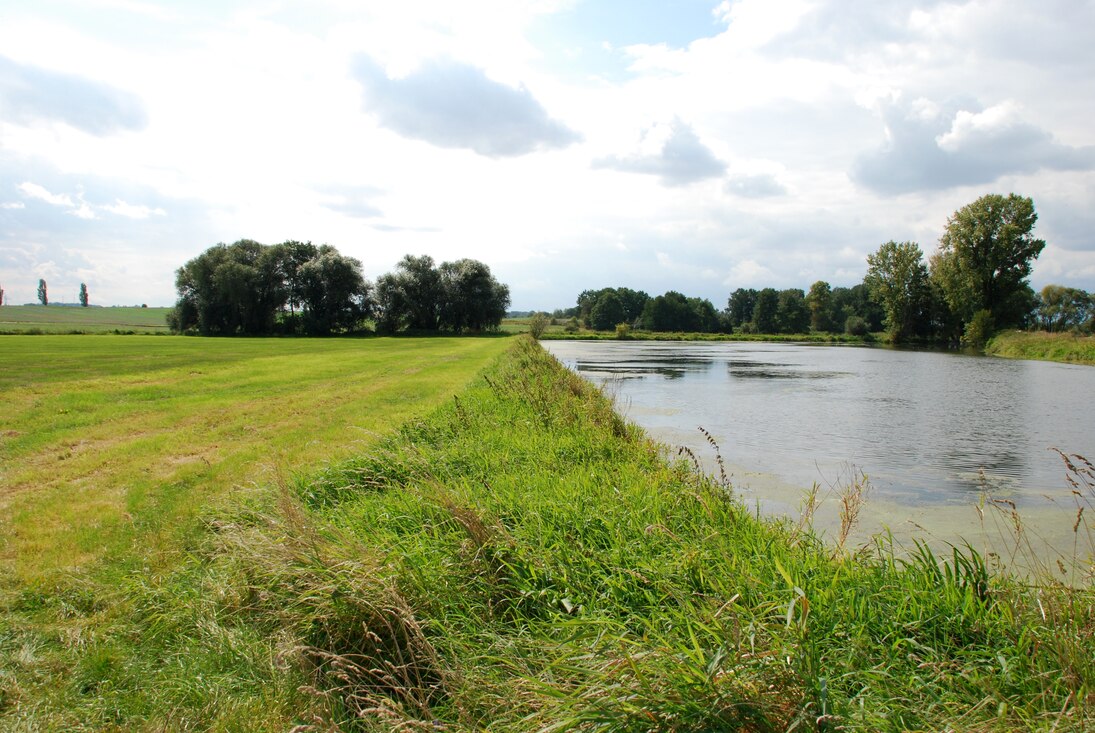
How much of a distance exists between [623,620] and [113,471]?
7.11 m

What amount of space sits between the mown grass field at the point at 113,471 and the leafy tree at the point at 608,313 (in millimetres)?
125117

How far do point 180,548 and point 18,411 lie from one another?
9156mm

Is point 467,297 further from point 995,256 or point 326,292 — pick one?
point 995,256

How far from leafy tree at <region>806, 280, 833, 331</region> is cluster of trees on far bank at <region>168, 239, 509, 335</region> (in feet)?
224

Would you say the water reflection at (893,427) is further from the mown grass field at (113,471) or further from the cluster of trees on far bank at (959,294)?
the cluster of trees on far bank at (959,294)

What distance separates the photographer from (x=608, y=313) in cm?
14250

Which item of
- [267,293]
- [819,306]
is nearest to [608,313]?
[819,306]

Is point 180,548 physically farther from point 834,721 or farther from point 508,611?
point 834,721

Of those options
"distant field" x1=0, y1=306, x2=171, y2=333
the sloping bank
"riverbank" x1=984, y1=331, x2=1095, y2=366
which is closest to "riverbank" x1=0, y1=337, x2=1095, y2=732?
the sloping bank

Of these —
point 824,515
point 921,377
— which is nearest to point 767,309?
point 921,377

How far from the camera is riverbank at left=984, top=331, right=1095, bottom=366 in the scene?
4209cm

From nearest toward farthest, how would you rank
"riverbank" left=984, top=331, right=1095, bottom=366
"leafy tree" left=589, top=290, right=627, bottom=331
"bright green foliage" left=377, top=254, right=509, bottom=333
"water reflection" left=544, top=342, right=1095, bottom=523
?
"water reflection" left=544, top=342, right=1095, bottom=523 → "riverbank" left=984, top=331, right=1095, bottom=366 → "bright green foliage" left=377, top=254, right=509, bottom=333 → "leafy tree" left=589, top=290, right=627, bottom=331

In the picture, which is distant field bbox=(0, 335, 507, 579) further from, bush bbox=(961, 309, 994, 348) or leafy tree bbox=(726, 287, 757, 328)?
leafy tree bbox=(726, 287, 757, 328)

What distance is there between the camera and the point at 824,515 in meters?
7.76
